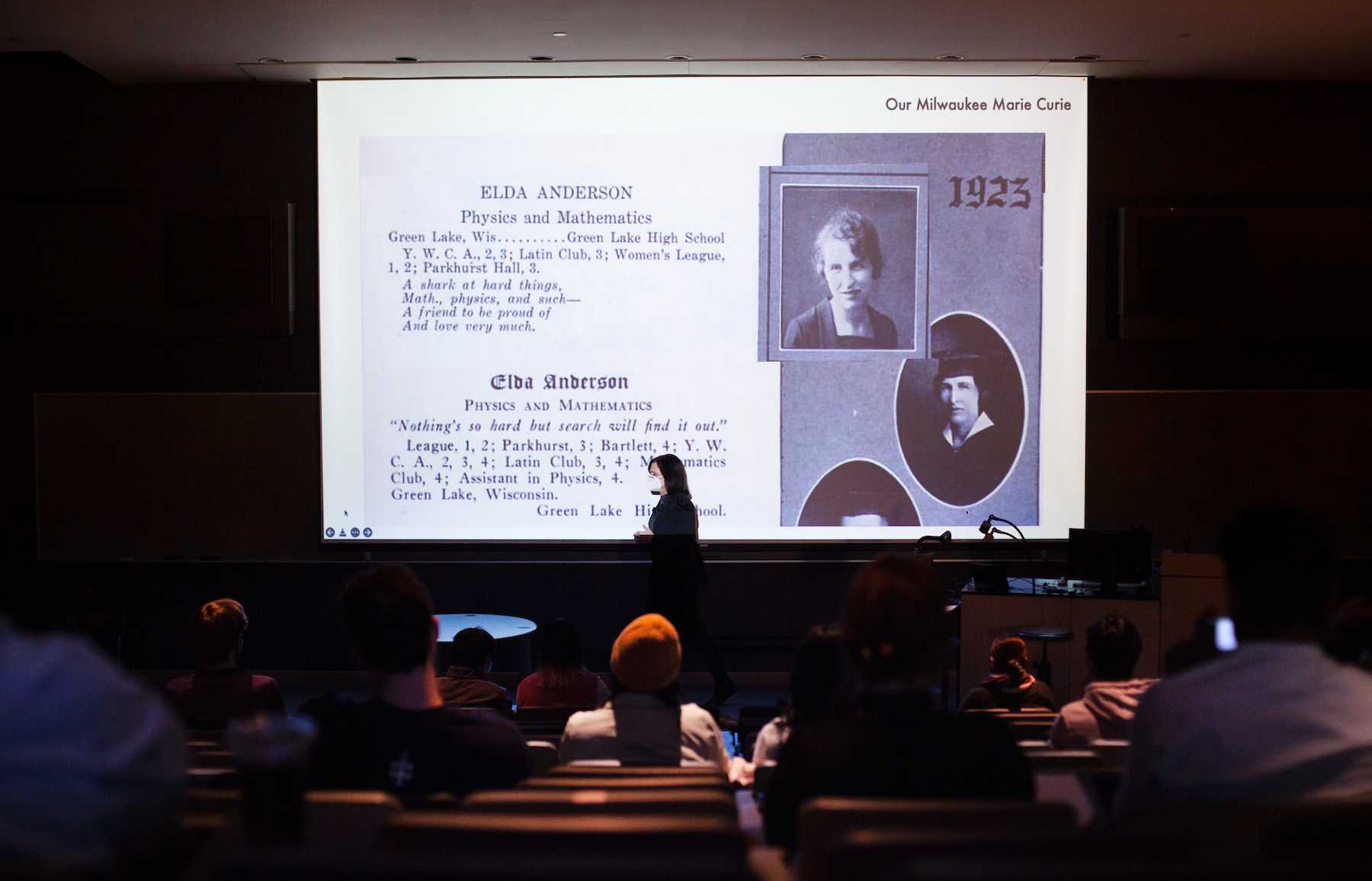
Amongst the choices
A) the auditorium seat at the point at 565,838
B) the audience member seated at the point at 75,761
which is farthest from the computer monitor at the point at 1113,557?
the audience member seated at the point at 75,761

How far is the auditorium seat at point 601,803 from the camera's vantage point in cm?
142

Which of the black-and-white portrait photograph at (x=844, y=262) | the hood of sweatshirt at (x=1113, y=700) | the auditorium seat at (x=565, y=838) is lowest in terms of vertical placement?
the hood of sweatshirt at (x=1113, y=700)

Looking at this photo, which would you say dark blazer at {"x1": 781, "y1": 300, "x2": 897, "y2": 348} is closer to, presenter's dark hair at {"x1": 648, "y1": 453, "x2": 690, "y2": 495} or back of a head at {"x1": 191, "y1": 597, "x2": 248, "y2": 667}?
presenter's dark hair at {"x1": 648, "y1": 453, "x2": 690, "y2": 495}

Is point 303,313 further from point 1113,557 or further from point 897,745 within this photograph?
point 897,745

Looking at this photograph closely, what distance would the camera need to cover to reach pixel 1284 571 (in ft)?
6.06

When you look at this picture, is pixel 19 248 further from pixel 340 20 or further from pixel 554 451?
pixel 554 451

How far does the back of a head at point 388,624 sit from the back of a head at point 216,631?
60.1 inches

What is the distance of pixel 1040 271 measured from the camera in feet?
20.6

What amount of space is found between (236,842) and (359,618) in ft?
2.49

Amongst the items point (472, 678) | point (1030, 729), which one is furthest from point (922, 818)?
point (472, 678)

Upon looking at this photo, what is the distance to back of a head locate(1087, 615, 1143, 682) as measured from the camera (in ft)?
11.0

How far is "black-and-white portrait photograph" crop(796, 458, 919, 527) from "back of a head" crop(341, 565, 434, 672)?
435 cm

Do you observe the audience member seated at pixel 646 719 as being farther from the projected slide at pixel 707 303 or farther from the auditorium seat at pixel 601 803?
the projected slide at pixel 707 303

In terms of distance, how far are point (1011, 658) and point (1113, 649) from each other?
68cm
